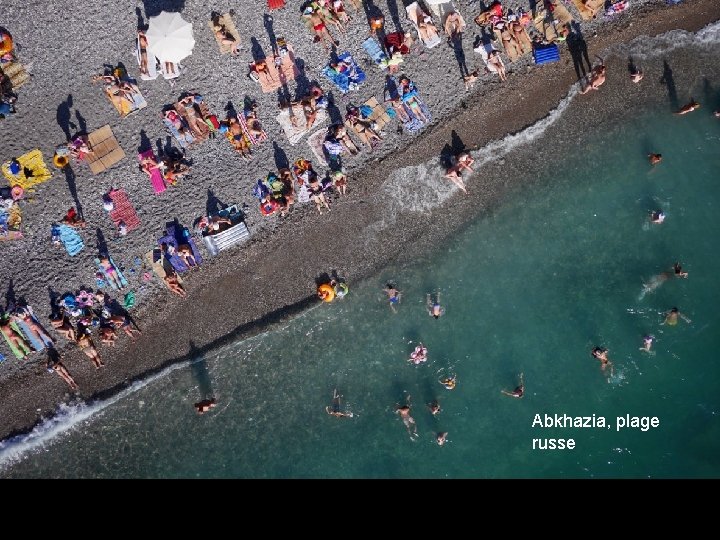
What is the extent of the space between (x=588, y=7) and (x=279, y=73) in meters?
10.00

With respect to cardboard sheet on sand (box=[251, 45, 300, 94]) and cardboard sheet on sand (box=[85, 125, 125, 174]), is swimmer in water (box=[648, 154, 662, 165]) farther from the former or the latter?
cardboard sheet on sand (box=[85, 125, 125, 174])

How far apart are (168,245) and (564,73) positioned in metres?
13.7

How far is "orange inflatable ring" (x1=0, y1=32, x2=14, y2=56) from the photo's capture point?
52.5 ft

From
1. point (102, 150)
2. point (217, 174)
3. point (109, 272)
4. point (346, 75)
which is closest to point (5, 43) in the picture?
point (102, 150)

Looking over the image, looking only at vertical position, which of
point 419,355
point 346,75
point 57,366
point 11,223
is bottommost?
point 419,355

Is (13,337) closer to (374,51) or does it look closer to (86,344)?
(86,344)

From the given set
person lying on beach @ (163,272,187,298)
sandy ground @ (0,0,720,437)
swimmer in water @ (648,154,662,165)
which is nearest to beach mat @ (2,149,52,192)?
sandy ground @ (0,0,720,437)

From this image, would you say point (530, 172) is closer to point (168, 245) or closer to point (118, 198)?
point (168, 245)

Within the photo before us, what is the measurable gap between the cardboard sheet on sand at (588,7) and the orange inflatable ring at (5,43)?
17577mm

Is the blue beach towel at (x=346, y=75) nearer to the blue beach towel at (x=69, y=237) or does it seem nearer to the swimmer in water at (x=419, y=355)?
the swimmer in water at (x=419, y=355)

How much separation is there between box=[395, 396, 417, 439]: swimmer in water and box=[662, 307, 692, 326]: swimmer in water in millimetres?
8905

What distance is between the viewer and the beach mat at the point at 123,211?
16.3m

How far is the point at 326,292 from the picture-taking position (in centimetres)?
1684
